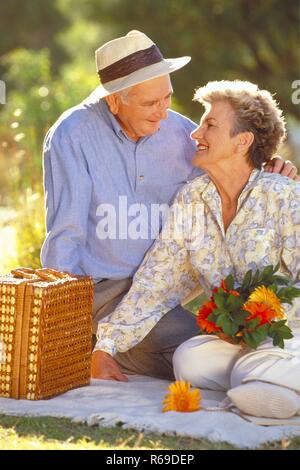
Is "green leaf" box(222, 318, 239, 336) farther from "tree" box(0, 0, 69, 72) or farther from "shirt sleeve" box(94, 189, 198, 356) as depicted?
"tree" box(0, 0, 69, 72)

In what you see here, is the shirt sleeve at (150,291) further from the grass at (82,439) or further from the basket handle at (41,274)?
the grass at (82,439)

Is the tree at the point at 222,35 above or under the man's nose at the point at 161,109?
above

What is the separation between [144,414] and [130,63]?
1.80 m

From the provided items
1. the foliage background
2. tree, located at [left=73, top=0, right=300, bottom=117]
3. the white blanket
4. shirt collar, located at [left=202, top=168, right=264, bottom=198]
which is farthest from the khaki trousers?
tree, located at [left=73, top=0, right=300, bottom=117]

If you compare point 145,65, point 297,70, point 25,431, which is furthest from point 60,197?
point 297,70

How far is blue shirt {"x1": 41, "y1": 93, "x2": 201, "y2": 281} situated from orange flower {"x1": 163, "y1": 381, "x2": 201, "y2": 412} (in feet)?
3.25

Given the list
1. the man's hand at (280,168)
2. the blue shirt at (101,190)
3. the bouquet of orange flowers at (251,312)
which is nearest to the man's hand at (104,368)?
the blue shirt at (101,190)

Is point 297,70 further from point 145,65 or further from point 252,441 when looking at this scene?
point 252,441

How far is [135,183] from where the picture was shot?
589cm

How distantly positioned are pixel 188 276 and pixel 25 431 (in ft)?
4.70

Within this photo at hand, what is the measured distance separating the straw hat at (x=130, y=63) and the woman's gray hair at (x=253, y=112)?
0.26 m

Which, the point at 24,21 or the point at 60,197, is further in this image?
the point at 24,21

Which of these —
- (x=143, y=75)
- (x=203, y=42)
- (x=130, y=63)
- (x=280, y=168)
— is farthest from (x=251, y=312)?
(x=203, y=42)

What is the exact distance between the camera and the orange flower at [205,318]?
16.9 feet
